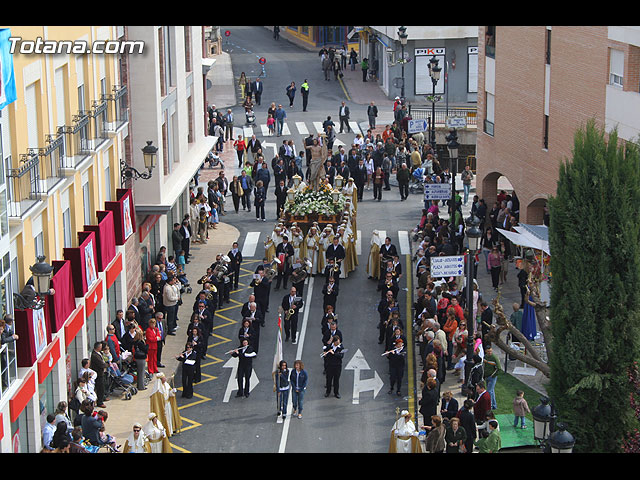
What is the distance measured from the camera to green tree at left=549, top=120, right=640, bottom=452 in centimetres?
1488

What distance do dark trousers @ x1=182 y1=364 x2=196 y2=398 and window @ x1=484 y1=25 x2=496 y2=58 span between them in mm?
20127

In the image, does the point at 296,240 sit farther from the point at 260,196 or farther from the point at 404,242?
the point at 260,196

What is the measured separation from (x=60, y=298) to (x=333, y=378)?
6.92 meters

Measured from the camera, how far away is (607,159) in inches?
590

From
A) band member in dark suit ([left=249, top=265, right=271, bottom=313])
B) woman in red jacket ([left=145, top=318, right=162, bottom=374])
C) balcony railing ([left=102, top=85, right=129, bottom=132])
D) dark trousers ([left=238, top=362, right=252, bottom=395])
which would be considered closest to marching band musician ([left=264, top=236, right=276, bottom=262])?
band member in dark suit ([left=249, top=265, right=271, bottom=313])

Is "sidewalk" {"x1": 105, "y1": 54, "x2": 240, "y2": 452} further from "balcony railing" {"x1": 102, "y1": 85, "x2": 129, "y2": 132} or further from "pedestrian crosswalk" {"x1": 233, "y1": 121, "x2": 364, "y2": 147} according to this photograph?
"balcony railing" {"x1": 102, "y1": 85, "x2": 129, "y2": 132}

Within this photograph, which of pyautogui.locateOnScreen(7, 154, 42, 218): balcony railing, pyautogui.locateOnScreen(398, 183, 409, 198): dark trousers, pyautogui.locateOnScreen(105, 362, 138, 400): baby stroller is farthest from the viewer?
pyautogui.locateOnScreen(398, 183, 409, 198): dark trousers

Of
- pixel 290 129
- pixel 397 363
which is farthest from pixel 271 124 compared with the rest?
pixel 397 363

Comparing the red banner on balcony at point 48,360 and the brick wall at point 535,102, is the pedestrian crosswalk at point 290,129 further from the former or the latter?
the red banner on balcony at point 48,360

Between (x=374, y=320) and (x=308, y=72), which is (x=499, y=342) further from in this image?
(x=308, y=72)

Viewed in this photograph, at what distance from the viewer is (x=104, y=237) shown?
24391 mm

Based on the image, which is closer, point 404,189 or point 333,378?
point 333,378

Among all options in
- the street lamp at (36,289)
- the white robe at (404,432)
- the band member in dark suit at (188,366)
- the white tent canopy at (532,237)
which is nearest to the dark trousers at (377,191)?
the white tent canopy at (532,237)

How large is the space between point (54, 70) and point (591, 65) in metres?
17.1
